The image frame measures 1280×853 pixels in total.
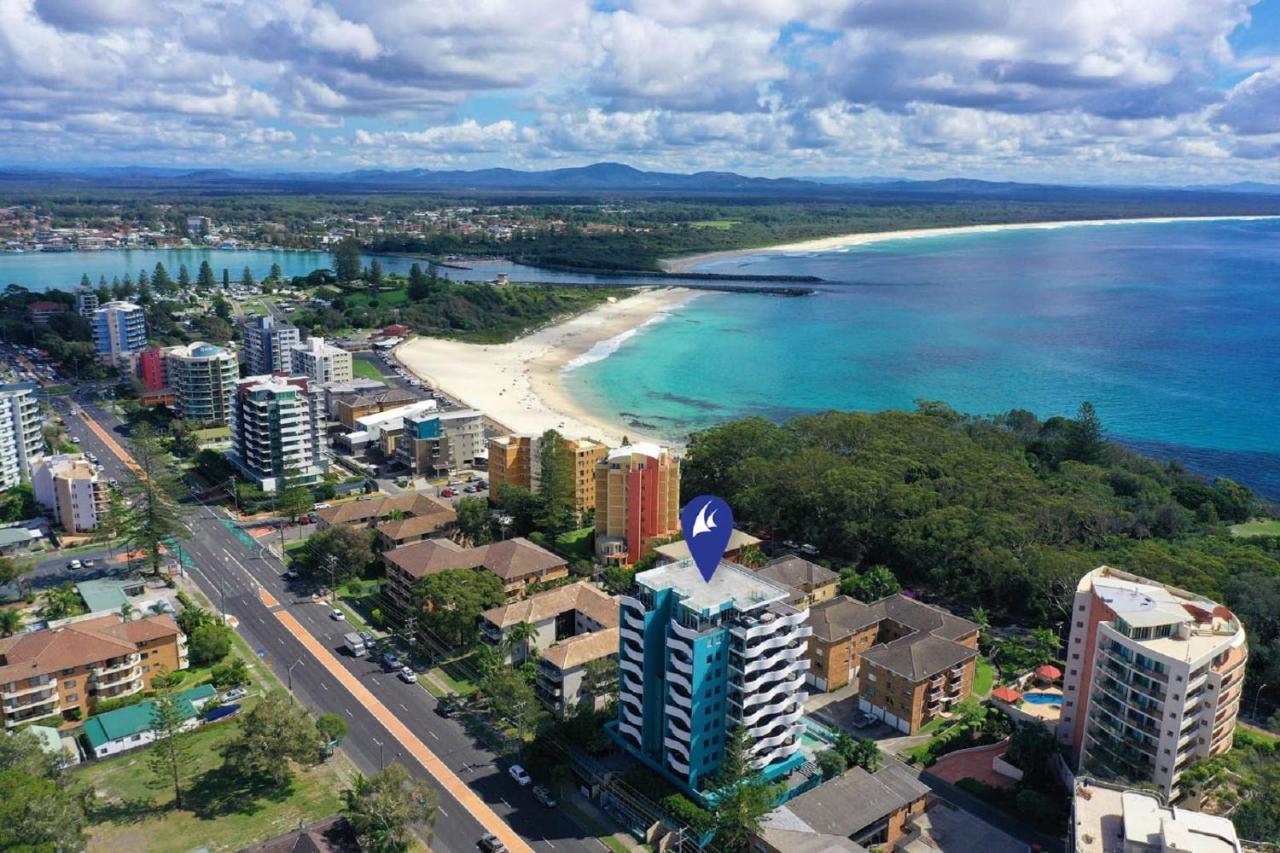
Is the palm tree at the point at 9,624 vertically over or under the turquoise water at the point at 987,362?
under

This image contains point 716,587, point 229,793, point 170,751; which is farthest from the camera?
point 229,793

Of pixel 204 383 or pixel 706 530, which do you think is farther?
pixel 204 383

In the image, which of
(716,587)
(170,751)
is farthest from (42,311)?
(716,587)

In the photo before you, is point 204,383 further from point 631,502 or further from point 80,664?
point 631,502

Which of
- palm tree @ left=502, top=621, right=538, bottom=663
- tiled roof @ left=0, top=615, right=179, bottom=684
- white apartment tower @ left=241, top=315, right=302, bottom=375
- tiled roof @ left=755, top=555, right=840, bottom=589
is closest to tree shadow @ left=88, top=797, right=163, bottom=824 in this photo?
tiled roof @ left=0, top=615, right=179, bottom=684

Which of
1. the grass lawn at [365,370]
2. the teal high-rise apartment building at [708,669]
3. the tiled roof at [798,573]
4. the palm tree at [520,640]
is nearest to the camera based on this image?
the teal high-rise apartment building at [708,669]

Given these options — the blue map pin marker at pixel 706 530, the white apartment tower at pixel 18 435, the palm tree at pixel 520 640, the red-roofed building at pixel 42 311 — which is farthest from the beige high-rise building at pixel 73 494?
the red-roofed building at pixel 42 311

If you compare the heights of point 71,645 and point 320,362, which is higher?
point 320,362

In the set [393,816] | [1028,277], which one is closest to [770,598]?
[393,816]

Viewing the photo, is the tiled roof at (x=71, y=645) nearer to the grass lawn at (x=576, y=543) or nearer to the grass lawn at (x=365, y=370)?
the grass lawn at (x=576, y=543)
